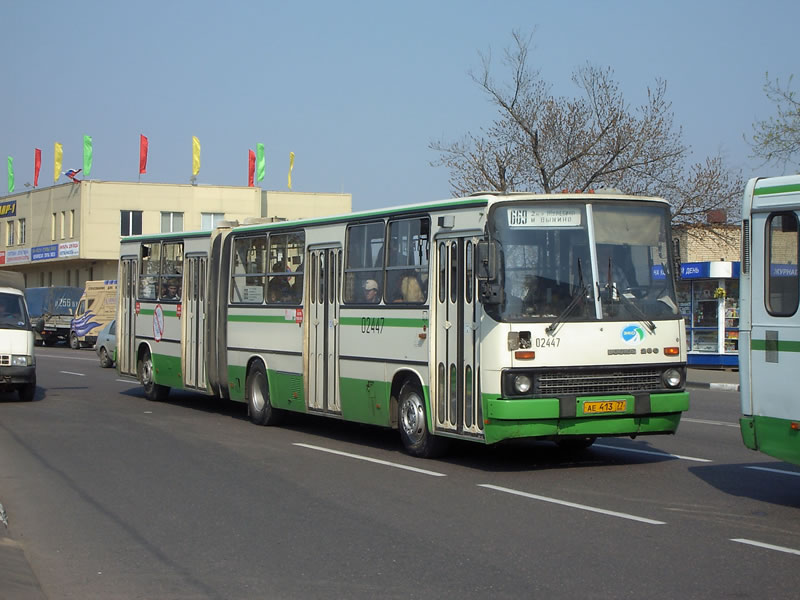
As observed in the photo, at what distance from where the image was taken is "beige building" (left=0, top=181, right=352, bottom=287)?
67.9 m

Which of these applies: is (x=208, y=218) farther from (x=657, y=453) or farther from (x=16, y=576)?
(x=16, y=576)

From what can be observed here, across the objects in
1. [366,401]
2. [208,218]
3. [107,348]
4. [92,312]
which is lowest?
[366,401]

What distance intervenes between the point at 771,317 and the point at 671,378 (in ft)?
8.46

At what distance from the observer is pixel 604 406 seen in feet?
37.2

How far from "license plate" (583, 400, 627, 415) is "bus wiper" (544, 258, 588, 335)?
2.85 feet

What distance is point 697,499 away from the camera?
9781mm

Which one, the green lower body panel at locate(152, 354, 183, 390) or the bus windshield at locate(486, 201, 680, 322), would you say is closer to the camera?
the bus windshield at locate(486, 201, 680, 322)

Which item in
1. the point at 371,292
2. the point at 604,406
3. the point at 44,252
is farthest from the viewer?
the point at 44,252

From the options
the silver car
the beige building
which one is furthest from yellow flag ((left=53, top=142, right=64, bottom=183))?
the silver car

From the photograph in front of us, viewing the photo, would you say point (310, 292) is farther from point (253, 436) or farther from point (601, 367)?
point (601, 367)

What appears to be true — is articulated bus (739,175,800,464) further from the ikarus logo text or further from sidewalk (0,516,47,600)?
sidewalk (0,516,47,600)

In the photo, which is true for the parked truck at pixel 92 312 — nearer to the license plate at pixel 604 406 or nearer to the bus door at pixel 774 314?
the license plate at pixel 604 406

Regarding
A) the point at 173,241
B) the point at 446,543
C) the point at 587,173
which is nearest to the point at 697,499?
the point at 446,543

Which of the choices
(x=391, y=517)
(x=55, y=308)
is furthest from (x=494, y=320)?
(x=55, y=308)
